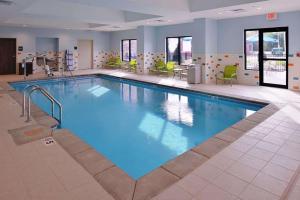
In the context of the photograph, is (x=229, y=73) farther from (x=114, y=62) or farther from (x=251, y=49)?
(x=114, y=62)

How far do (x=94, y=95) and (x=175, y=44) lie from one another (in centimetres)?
495

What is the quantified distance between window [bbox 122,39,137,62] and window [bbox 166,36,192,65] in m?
3.04

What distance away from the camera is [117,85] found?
9984 millimetres

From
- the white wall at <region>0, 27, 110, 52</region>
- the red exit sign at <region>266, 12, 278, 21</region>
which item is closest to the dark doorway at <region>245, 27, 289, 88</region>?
the red exit sign at <region>266, 12, 278, 21</region>

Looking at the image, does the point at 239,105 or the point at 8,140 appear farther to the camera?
the point at 239,105

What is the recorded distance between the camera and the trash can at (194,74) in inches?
343

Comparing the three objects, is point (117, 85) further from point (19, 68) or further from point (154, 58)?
point (19, 68)

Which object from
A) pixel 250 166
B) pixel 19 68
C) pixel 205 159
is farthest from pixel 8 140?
pixel 19 68

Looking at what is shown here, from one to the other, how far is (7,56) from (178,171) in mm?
12106

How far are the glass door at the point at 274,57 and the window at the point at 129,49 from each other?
296 inches

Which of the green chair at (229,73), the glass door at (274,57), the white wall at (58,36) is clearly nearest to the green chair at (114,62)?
the white wall at (58,36)

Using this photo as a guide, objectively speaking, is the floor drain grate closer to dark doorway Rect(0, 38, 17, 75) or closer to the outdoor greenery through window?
the outdoor greenery through window

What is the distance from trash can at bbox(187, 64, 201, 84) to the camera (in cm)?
871

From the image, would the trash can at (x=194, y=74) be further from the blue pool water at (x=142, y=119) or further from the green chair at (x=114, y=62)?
the green chair at (x=114, y=62)
